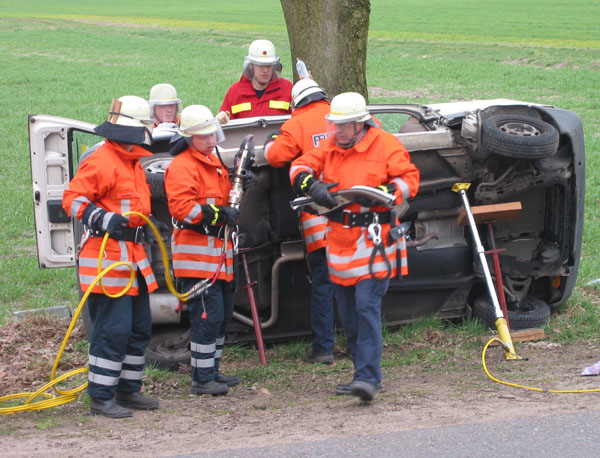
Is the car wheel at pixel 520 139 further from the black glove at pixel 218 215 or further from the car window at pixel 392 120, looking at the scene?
the black glove at pixel 218 215

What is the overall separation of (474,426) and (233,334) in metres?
2.42

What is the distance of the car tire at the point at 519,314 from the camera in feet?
21.9

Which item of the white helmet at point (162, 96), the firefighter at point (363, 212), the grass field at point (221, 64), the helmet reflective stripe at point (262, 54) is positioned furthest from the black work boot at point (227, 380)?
the helmet reflective stripe at point (262, 54)

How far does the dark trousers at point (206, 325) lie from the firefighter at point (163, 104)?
5.96 ft

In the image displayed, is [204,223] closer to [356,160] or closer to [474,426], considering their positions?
[356,160]

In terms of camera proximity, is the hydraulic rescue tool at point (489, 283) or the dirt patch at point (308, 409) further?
the hydraulic rescue tool at point (489, 283)

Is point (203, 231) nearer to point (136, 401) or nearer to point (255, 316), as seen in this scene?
point (255, 316)

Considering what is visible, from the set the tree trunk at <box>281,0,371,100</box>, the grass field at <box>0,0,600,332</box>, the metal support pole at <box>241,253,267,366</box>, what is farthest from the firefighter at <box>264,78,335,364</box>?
the grass field at <box>0,0,600,332</box>

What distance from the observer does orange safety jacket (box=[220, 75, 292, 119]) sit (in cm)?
748

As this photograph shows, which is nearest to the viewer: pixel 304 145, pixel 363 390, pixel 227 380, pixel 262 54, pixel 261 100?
pixel 363 390

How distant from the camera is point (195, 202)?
213 inches

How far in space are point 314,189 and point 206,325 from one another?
46.2 inches

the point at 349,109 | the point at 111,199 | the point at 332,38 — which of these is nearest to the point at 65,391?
the point at 111,199

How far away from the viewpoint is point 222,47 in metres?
34.4
